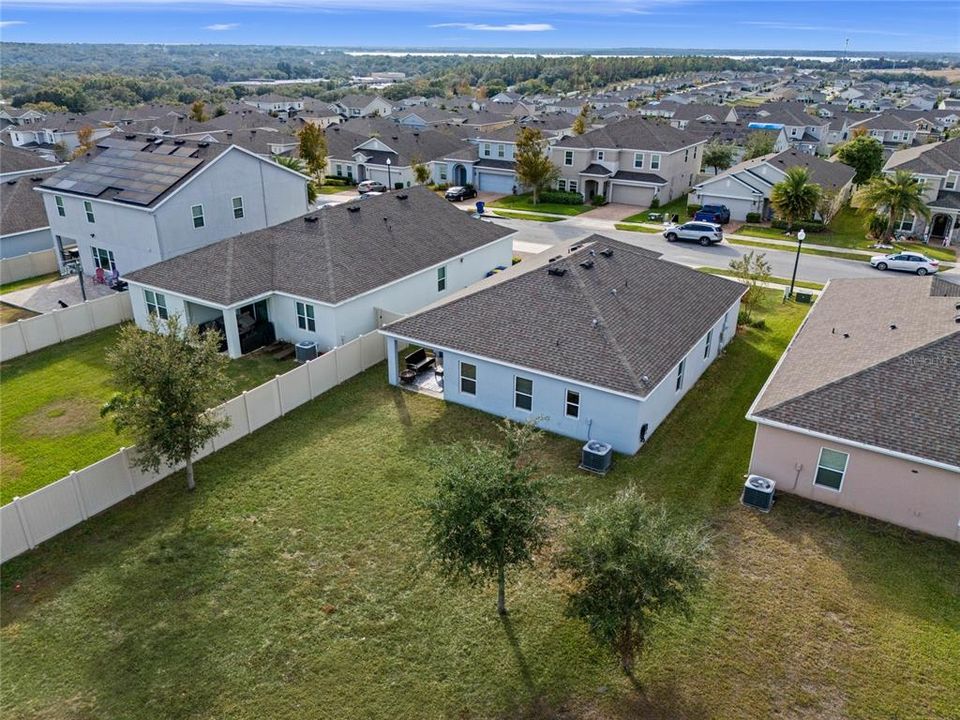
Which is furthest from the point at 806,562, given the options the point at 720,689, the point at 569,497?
the point at 569,497

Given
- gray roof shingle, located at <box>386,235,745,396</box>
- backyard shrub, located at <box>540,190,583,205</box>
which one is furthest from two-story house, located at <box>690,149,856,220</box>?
gray roof shingle, located at <box>386,235,745,396</box>

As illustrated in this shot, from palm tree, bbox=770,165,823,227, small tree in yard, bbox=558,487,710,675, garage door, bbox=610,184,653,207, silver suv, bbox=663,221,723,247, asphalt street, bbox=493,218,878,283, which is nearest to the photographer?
small tree in yard, bbox=558,487,710,675

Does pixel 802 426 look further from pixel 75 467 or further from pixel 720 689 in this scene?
pixel 75 467

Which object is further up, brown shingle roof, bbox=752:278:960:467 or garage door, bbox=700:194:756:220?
brown shingle roof, bbox=752:278:960:467

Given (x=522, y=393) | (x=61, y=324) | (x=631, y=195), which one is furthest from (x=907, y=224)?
(x=61, y=324)

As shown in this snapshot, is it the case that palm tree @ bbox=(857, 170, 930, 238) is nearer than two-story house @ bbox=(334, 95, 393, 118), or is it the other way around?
palm tree @ bbox=(857, 170, 930, 238)

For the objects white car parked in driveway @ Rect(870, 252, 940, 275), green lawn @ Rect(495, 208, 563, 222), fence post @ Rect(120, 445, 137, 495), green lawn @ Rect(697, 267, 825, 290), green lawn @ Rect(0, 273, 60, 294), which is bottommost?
green lawn @ Rect(495, 208, 563, 222)

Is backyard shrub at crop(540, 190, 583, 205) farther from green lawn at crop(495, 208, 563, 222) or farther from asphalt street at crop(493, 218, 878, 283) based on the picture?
asphalt street at crop(493, 218, 878, 283)

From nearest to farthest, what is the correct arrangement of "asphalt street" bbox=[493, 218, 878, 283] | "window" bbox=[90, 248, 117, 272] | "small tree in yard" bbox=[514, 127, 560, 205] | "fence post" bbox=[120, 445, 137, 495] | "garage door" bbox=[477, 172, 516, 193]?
"fence post" bbox=[120, 445, 137, 495]
"window" bbox=[90, 248, 117, 272]
"asphalt street" bbox=[493, 218, 878, 283]
"small tree in yard" bbox=[514, 127, 560, 205]
"garage door" bbox=[477, 172, 516, 193]
